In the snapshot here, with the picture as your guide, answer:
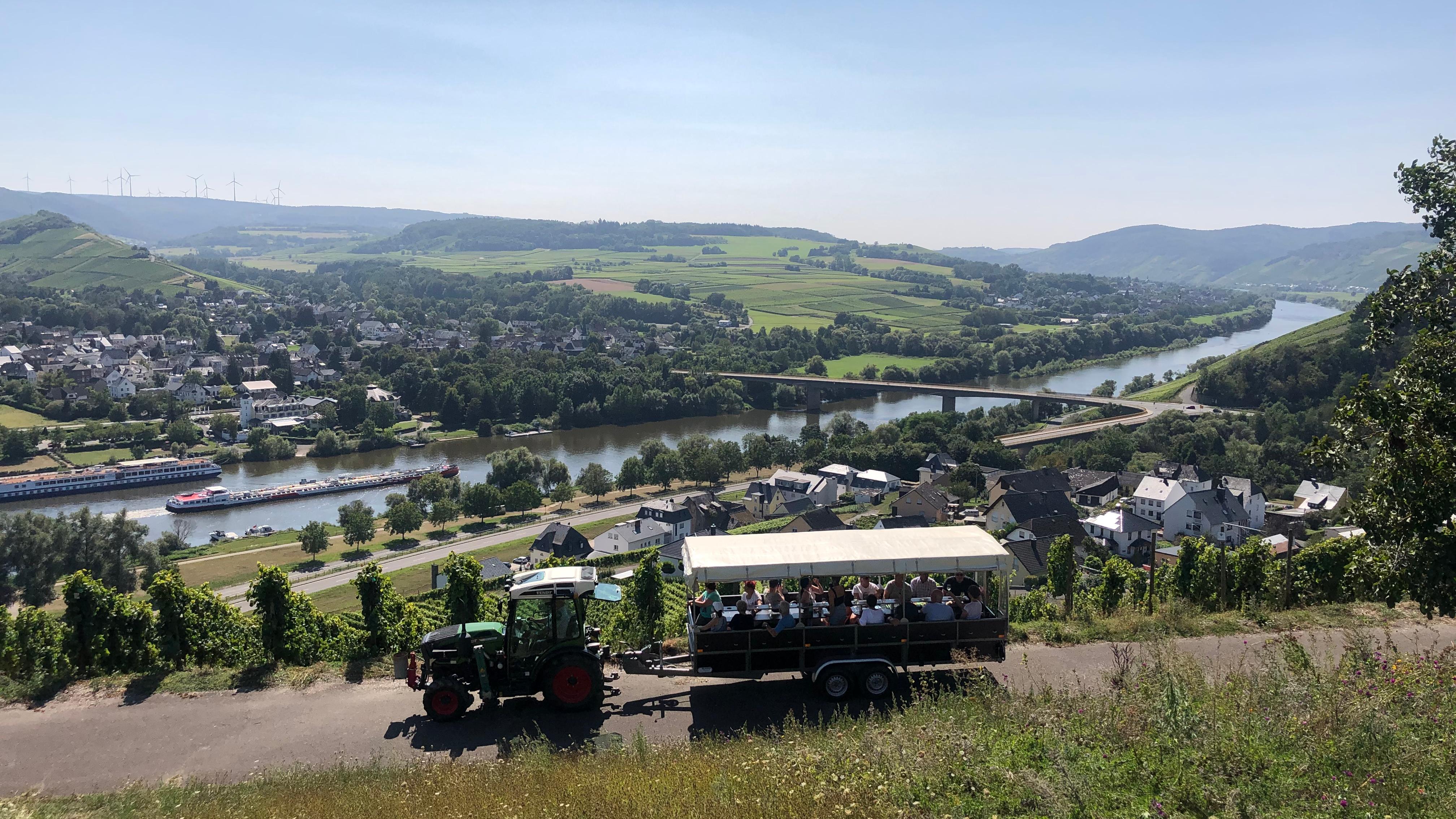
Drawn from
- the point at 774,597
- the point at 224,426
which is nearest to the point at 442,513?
the point at 224,426

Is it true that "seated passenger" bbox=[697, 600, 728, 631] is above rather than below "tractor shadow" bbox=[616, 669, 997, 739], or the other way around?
above

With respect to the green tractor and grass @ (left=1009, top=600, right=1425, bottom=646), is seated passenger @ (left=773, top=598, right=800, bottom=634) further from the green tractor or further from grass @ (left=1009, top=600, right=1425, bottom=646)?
grass @ (left=1009, top=600, right=1425, bottom=646)

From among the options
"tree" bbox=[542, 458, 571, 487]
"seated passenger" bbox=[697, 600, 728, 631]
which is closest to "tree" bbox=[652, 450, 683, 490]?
"tree" bbox=[542, 458, 571, 487]

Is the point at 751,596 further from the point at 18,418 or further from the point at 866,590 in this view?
the point at 18,418

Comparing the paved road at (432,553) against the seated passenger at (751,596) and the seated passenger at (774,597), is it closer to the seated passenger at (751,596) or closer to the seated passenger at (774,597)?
the seated passenger at (751,596)

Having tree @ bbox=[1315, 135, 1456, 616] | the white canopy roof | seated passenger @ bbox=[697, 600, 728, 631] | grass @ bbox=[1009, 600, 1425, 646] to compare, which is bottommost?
grass @ bbox=[1009, 600, 1425, 646]

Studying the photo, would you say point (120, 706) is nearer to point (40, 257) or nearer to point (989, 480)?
point (989, 480)

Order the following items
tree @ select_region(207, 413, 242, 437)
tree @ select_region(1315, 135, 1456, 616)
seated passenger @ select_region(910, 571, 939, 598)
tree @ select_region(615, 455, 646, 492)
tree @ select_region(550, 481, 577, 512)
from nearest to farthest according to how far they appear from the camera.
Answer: tree @ select_region(1315, 135, 1456, 616) < seated passenger @ select_region(910, 571, 939, 598) < tree @ select_region(550, 481, 577, 512) < tree @ select_region(615, 455, 646, 492) < tree @ select_region(207, 413, 242, 437)
